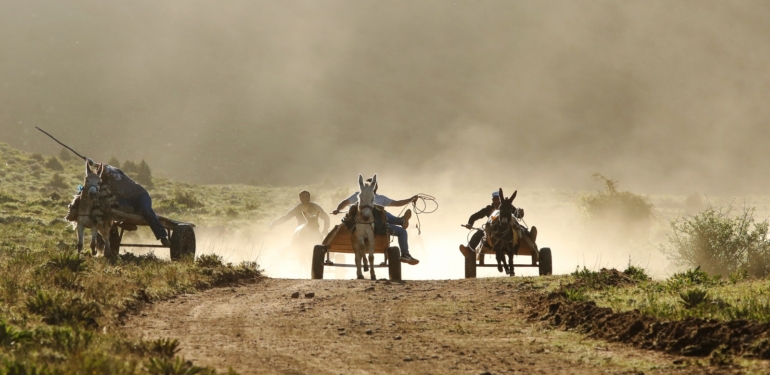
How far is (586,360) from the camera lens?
9273 millimetres

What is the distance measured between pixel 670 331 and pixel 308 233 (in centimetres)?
1552

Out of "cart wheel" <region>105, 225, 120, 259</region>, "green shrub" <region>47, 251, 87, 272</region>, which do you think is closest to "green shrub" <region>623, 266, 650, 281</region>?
"green shrub" <region>47, 251, 87, 272</region>

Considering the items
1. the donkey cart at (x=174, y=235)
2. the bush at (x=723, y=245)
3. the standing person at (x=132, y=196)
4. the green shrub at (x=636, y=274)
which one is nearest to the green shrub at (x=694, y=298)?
the green shrub at (x=636, y=274)

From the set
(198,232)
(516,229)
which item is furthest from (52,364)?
(198,232)

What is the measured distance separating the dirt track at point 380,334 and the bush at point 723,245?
20848 mm

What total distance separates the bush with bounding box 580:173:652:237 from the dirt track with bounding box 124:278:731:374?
208ft

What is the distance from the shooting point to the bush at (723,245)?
111ft

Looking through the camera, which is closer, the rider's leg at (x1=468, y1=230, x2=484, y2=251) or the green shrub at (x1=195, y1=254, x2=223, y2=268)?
the green shrub at (x1=195, y1=254, x2=223, y2=268)

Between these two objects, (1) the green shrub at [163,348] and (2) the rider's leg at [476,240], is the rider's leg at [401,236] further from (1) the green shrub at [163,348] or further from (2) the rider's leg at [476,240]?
(1) the green shrub at [163,348]

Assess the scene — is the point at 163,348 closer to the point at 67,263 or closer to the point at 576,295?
the point at 576,295

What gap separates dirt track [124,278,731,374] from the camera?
8.97 metres

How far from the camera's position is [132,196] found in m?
20.5

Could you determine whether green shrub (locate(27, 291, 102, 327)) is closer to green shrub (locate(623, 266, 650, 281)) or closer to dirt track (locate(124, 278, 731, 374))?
dirt track (locate(124, 278, 731, 374))

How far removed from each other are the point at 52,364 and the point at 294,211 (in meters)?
16.7
